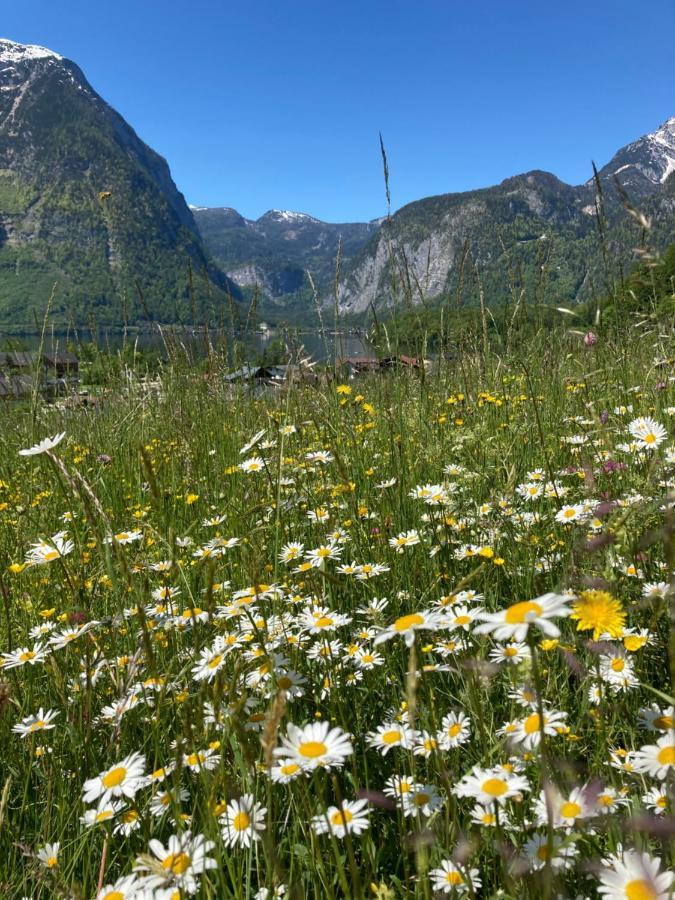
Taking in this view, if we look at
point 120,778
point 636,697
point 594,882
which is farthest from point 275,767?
point 636,697

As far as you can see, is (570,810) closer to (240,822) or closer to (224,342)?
(240,822)

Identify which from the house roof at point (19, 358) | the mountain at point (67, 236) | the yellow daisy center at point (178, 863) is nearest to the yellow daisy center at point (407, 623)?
the yellow daisy center at point (178, 863)

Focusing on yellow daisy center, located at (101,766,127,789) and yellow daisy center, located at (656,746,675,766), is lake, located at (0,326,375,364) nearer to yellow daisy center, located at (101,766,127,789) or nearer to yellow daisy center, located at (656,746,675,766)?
yellow daisy center, located at (101,766,127,789)

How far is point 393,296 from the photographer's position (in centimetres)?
270

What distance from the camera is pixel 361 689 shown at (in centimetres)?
142

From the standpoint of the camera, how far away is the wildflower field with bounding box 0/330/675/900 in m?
0.79

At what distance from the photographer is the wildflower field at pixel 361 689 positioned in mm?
792

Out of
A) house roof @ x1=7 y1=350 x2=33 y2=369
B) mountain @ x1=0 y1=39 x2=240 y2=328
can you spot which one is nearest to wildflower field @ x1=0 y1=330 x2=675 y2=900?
house roof @ x1=7 y1=350 x2=33 y2=369

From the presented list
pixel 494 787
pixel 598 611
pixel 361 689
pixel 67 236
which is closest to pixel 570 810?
pixel 494 787

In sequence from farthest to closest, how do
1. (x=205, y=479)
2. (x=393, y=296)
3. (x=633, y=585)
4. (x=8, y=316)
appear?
(x=8, y=316) < (x=205, y=479) < (x=393, y=296) < (x=633, y=585)

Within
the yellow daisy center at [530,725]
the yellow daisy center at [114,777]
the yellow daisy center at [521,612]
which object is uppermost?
the yellow daisy center at [521,612]

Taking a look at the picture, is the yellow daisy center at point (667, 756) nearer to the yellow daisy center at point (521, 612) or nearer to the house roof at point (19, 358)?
the yellow daisy center at point (521, 612)

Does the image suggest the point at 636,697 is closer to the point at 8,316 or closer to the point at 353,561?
the point at 353,561

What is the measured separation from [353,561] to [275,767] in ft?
2.80
